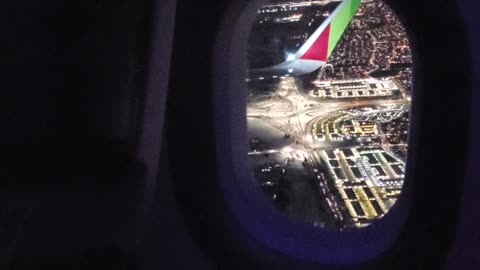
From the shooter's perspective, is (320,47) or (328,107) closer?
(320,47)

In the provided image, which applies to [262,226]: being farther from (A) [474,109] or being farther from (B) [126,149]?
(A) [474,109]

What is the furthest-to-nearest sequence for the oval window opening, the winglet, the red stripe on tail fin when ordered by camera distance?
1. the red stripe on tail fin
2. the winglet
3. the oval window opening

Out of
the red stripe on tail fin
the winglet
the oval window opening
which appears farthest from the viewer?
the red stripe on tail fin

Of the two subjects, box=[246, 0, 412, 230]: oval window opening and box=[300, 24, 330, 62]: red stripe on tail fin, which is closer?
box=[246, 0, 412, 230]: oval window opening

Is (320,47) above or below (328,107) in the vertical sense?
above

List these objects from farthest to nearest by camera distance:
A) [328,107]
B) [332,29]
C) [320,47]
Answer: [328,107]
[320,47]
[332,29]

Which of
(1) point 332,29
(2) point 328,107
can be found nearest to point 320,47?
(1) point 332,29

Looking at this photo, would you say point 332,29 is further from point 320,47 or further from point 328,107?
point 328,107

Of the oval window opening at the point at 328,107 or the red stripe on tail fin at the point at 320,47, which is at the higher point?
the red stripe on tail fin at the point at 320,47
